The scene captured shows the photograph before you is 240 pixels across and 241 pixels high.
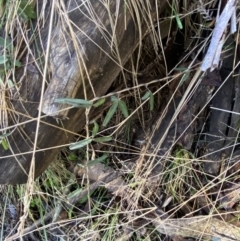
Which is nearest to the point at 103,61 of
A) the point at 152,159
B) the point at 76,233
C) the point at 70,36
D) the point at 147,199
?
the point at 70,36

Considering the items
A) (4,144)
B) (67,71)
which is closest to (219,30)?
(67,71)

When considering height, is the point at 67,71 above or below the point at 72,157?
above

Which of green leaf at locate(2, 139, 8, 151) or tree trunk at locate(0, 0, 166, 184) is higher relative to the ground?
tree trunk at locate(0, 0, 166, 184)

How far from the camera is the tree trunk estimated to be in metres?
0.87

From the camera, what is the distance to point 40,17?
91 cm

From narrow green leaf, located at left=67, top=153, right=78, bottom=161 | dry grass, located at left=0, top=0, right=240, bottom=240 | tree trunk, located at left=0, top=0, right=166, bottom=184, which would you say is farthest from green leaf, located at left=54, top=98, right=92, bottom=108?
narrow green leaf, located at left=67, top=153, right=78, bottom=161

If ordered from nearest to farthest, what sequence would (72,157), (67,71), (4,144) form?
1. (67,71)
2. (4,144)
3. (72,157)

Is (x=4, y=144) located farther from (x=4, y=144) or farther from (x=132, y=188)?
(x=132, y=188)

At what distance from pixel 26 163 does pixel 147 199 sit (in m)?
0.47

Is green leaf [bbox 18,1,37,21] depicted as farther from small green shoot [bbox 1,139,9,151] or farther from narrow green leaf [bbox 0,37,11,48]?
small green shoot [bbox 1,139,9,151]

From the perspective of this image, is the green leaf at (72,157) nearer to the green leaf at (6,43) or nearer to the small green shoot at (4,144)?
the small green shoot at (4,144)

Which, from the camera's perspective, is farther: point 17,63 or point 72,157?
point 72,157

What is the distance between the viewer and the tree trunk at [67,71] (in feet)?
2.85

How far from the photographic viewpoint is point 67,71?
34.1 inches
